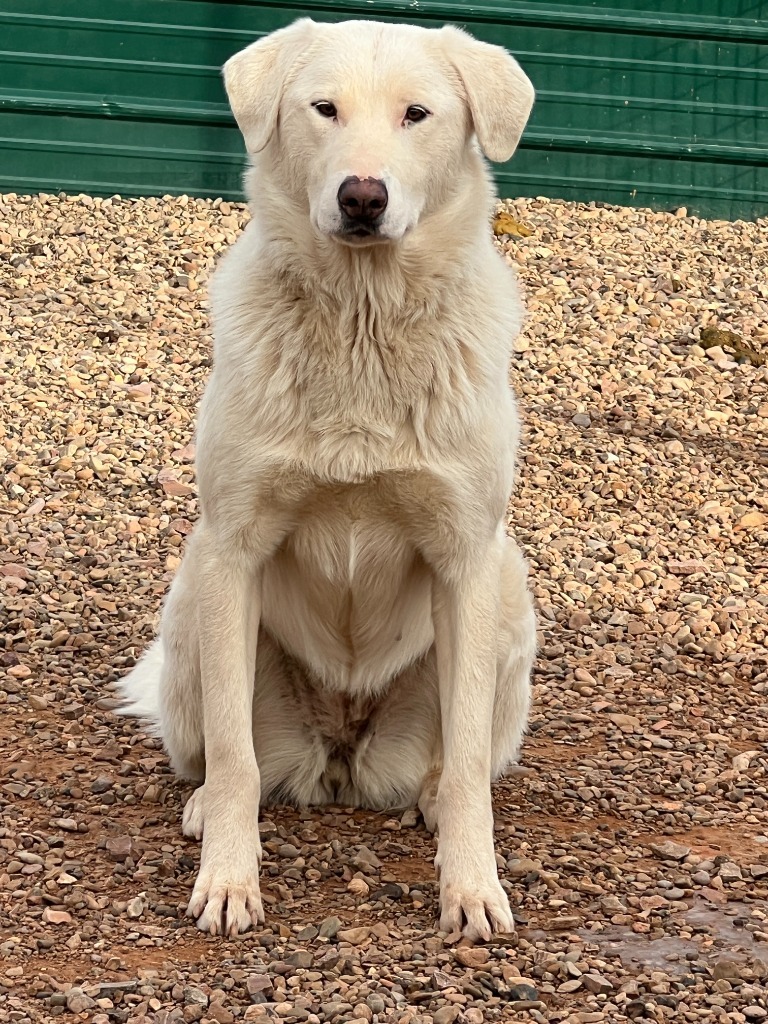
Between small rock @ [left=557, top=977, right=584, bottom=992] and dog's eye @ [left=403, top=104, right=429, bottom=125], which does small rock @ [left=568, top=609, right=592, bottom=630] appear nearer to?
small rock @ [left=557, top=977, right=584, bottom=992]

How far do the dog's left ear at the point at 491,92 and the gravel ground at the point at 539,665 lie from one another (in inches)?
69.2

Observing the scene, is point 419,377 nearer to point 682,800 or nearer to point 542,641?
point 682,800

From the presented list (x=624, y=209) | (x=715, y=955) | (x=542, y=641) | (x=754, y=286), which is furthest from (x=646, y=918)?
(x=624, y=209)

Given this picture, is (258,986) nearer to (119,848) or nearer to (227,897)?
(227,897)

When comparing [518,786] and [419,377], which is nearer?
[419,377]

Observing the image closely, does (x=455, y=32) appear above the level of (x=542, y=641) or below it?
above

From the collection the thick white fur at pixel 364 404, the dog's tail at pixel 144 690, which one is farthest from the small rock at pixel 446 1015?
the dog's tail at pixel 144 690

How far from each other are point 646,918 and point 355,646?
38.6 inches

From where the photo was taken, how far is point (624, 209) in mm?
8914

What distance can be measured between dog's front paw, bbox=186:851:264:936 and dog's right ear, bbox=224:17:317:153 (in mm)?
1636

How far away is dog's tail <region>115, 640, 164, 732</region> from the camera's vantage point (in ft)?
14.5

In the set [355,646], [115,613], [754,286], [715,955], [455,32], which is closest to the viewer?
[715,955]

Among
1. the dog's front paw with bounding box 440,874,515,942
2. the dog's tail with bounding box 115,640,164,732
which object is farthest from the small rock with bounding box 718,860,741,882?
the dog's tail with bounding box 115,640,164,732

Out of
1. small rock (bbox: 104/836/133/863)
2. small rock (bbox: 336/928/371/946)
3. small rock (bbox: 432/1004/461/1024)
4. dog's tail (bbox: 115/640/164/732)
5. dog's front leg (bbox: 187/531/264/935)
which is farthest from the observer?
dog's tail (bbox: 115/640/164/732)
